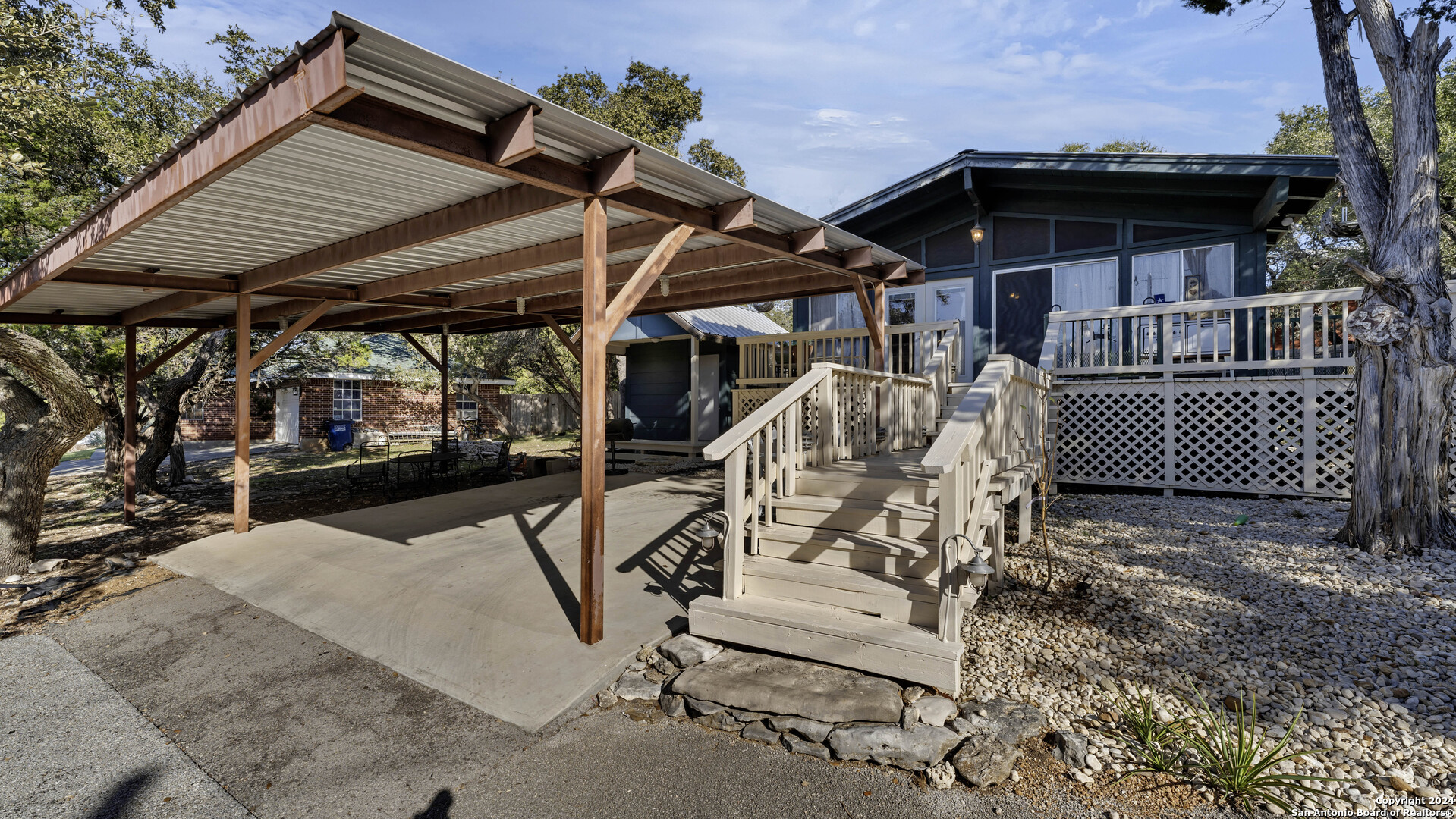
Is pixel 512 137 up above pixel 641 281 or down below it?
above

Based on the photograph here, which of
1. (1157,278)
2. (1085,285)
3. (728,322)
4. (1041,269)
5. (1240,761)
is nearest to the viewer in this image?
(1240,761)

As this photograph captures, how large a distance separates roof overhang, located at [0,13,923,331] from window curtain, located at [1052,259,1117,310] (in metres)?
3.85

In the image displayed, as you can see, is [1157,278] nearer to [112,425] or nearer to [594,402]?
[594,402]

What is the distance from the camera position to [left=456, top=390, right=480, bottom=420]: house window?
24808 millimetres

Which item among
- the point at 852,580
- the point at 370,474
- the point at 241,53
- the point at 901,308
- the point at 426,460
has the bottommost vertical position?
the point at 370,474

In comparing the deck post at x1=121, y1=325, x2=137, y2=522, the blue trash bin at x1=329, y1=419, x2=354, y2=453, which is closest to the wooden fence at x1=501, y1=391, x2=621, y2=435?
the blue trash bin at x1=329, y1=419, x2=354, y2=453

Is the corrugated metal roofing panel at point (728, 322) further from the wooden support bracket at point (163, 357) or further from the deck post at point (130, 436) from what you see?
the deck post at point (130, 436)

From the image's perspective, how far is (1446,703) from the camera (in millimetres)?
3012

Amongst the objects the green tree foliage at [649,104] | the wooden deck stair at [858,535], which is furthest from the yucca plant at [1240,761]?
the green tree foliage at [649,104]

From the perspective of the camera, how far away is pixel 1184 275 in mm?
9125

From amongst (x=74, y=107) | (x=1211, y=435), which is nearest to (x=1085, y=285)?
(x=1211, y=435)

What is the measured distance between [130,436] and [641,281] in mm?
8919

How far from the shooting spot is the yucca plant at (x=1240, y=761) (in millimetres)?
2428

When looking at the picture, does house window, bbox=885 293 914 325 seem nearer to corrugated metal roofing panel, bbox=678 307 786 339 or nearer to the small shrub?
corrugated metal roofing panel, bbox=678 307 786 339
